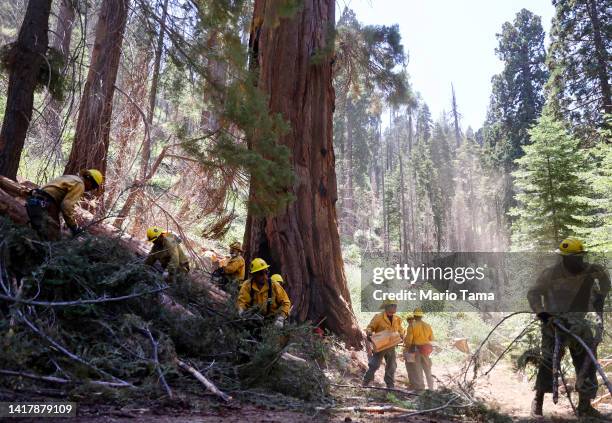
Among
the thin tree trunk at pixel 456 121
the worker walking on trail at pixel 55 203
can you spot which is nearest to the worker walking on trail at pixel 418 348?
the worker walking on trail at pixel 55 203

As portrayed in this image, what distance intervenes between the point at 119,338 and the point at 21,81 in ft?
13.5

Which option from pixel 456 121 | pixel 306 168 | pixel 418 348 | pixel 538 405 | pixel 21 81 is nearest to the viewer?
pixel 538 405

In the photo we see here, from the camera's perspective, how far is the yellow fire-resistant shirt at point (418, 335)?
8352 mm

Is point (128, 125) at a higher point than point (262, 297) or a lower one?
higher

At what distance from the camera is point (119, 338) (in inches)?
151

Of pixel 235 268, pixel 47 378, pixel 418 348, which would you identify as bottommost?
pixel 418 348

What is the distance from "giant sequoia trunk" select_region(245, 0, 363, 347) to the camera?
8.37 metres

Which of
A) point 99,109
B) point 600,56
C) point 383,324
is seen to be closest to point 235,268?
point 383,324

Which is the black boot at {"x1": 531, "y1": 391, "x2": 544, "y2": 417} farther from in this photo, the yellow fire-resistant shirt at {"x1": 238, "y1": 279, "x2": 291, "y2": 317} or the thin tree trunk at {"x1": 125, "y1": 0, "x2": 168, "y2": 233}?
the thin tree trunk at {"x1": 125, "y1": 0, "x2": 168, "y2": 233}

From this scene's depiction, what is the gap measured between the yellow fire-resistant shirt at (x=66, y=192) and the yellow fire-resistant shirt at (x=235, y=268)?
9.60 feet

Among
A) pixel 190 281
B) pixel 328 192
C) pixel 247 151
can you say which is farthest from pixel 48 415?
pixel 328 192

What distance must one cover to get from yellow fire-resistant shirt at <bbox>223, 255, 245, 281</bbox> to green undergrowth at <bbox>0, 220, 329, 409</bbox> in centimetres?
282

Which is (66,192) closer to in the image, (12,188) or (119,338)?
(12,188)

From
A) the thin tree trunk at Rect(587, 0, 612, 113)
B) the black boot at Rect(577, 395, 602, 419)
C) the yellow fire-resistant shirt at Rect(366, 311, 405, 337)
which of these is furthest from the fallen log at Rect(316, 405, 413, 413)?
the thin tree trunk at Rect(587, 0, 612, 113)
